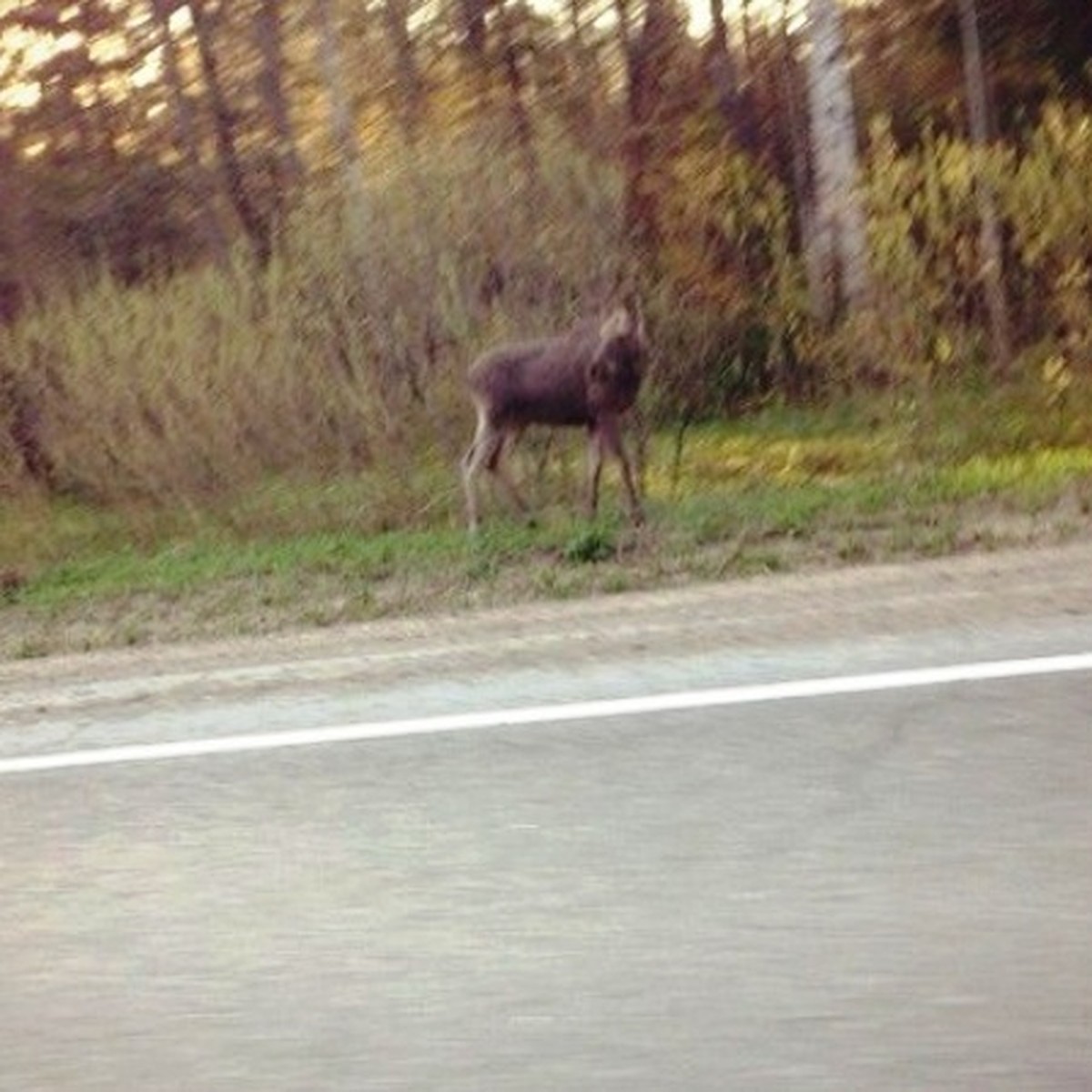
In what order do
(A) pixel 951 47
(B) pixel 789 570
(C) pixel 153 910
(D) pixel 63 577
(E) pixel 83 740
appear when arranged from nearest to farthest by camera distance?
(C) pixel 153 910 < (E) pixel 83 740 < (B) pixel 789 570 < (D) pixel 63 577 < (A) pixel 951 47

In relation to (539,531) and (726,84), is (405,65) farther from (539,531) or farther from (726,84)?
(539,531)

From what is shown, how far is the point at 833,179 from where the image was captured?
58.3ft

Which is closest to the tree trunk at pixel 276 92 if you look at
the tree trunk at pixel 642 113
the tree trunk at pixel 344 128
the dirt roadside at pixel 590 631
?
the tree trunk at pixel 344 128

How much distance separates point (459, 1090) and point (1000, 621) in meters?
4.83

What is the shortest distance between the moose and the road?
395 centimetres

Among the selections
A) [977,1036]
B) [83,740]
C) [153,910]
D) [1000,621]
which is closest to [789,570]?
[1000,621]

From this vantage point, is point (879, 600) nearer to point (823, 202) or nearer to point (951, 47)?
point (823, 202)

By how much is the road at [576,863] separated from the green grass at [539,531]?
84.1 inches

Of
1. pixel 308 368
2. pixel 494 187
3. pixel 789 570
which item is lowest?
pixel 789 570

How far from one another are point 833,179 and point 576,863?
1277cm

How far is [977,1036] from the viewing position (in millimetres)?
4434

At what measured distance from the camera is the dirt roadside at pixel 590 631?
8758 millimetres

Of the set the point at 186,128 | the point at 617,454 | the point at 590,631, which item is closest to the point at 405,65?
the point at 186,128

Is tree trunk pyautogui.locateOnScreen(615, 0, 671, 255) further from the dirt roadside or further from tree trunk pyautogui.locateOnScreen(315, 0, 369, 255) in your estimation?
the dirt roadside
